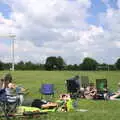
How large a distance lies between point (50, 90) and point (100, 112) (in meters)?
6.38

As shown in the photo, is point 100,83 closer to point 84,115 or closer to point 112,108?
point 112,108

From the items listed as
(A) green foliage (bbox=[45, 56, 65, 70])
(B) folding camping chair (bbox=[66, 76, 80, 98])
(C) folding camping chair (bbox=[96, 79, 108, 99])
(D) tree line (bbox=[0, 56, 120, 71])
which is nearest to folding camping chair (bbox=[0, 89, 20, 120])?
(C) folding camping chair (bbox=[96, 79, 108, 99])

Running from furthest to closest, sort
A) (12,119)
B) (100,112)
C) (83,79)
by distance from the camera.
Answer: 1. (83,79)
2. (100,112)
3. (12,119)

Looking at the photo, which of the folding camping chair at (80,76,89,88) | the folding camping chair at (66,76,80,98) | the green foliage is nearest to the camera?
the folding camping chair at (66,76,80,98)

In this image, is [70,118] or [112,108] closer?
[70,118]

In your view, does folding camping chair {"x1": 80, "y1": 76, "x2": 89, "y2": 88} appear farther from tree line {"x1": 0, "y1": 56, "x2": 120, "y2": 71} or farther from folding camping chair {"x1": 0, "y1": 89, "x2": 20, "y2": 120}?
tree line {"x1": 0, "y1": 56, "x2": 120, "y2": 71}

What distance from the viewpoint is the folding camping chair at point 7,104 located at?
1363 cm

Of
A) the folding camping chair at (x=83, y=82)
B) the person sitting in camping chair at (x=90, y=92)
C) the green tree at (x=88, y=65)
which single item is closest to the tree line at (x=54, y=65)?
the green tree at (x=88, y=65)

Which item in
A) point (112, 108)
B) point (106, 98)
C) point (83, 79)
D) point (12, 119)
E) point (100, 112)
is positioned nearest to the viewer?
point (12, 119)

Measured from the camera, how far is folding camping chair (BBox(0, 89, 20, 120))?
44.7 ft

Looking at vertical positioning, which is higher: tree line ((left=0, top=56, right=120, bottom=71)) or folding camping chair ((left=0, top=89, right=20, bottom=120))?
tree line ((left=0, top=56, right=120, bottom=71))

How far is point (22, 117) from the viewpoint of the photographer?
14.0 metres

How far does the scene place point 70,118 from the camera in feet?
47.1

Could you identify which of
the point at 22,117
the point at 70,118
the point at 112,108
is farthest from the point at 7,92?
the point at 112,108
